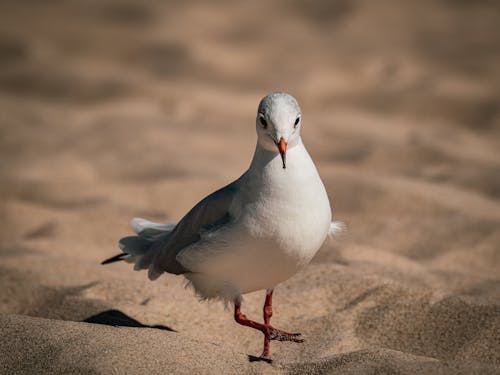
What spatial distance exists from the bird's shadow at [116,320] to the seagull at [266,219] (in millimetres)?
482

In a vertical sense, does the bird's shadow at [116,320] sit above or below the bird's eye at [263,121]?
below

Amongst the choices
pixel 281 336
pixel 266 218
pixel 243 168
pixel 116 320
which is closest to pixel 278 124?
pixel 266 218

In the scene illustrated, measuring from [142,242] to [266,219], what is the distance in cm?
101

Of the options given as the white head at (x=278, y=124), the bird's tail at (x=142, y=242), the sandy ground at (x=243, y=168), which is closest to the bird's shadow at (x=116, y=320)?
the sandy ground at (x=243, y=168)

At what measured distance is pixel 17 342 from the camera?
108 inches

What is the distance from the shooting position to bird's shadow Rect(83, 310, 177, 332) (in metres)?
3.28

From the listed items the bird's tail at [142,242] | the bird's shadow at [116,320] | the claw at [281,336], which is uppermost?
the bird's tail at [142,242]

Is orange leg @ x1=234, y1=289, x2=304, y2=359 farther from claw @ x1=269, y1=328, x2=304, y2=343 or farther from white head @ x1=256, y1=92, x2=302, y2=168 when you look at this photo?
white head @ x1=256, y1=92, x2=302, y2=168

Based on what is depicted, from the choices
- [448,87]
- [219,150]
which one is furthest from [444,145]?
[219,150]

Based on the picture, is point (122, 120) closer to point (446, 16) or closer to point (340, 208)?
point (340, 208)

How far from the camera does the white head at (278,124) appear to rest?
2.66 m

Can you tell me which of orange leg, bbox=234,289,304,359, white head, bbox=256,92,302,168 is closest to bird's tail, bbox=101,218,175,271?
orange leg, bbox=234,289,304,359

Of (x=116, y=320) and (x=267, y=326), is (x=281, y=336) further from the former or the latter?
(x=116, y=320)

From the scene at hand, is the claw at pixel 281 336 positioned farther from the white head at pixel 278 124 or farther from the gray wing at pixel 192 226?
the white head at pixel 278 124
